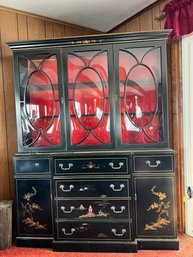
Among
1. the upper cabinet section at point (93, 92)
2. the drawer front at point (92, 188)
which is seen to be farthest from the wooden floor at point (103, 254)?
the upper cabinet section at point (93, 92)

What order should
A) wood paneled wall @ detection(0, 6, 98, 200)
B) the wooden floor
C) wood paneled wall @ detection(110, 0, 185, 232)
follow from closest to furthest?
the wooden floor, wood paneled wall @ detection(110, 0, 185, 232), wood paneled wall @ detection(0, 6, 98, 200)

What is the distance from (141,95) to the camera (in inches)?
92.2

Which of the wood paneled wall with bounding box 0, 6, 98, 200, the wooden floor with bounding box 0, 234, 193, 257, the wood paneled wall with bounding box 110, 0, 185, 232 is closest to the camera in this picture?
the wooden floor with bounding box 0, 234, 193, 257

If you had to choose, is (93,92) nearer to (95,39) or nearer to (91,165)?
(95,39)

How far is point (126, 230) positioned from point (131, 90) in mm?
1296

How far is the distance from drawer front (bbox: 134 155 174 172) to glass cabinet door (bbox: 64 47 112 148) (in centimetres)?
32

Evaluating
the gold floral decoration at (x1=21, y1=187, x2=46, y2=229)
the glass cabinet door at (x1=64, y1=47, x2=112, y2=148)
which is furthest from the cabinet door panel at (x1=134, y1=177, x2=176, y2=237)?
the gold floral decoration at (x1=21, y1=187, x2=46, y2=229)

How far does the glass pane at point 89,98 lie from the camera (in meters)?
2.30

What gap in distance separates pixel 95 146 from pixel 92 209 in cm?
58

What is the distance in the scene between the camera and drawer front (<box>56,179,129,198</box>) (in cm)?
223

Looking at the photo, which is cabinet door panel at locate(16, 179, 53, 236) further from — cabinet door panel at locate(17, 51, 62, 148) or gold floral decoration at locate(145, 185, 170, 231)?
gold floral decoration at locate(145, 185, 170, 231)

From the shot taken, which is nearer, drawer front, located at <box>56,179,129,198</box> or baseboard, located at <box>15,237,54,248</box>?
drawer front, located at <box>56,179,129,198</box>

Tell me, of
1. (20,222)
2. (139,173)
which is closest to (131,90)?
(139,173)

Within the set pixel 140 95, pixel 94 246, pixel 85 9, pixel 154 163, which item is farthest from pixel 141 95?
pixel 94 246
